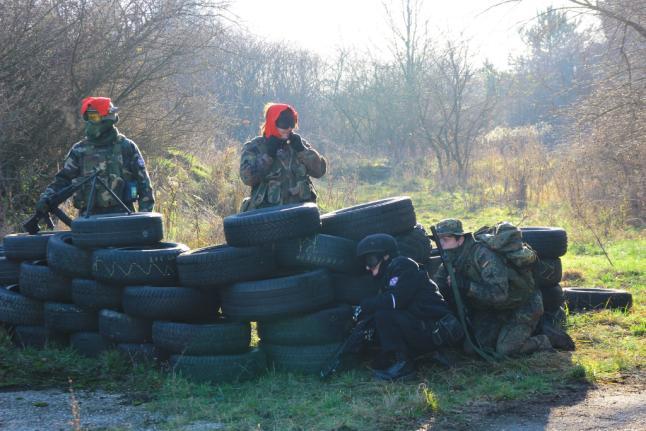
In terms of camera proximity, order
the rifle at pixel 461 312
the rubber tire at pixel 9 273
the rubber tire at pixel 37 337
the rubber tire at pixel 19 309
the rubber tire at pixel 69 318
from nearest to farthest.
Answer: the rifle at pixel 461 312 → the rubber tire at pixel 69 318 → the rubber tire at pixel 37 337 → the rubber tire at pixel 19 309 → the rubber tire at pixel 9 273

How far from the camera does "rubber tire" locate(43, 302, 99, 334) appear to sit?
6801 mm

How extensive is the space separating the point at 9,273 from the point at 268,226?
3220 millimetres

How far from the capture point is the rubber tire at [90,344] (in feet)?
21.9

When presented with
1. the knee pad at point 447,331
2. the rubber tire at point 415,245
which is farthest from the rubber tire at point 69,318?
the knee pad at point 447,331

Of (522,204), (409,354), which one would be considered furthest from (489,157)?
(409,354)

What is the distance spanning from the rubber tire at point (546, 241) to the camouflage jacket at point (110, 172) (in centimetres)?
391

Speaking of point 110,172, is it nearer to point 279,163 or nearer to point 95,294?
point 95,294

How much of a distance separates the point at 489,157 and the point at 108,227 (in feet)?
62.5

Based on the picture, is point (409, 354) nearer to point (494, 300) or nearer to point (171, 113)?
A: point (494, 300)

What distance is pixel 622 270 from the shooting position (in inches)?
436

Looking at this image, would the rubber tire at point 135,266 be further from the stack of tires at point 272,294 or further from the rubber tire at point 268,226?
the rubber tire at point 268,226

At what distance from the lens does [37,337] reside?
23.5 ft

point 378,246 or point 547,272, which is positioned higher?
point 378,246

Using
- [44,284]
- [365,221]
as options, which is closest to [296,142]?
[365,221]
